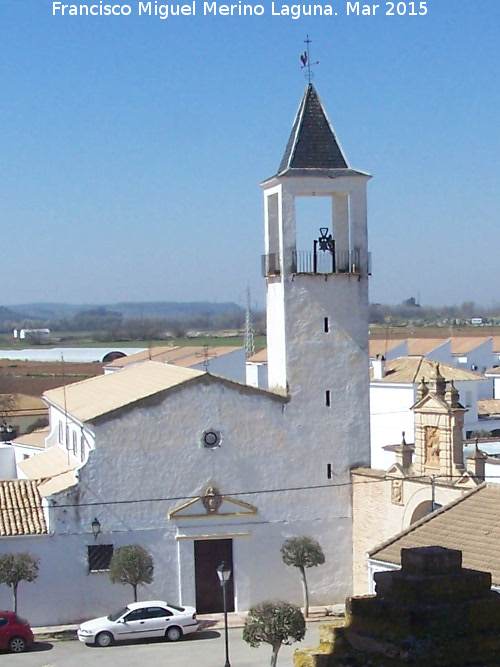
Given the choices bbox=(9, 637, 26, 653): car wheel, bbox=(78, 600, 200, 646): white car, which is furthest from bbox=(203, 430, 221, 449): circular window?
bbox=(9, 637, 26, 653): car wheel

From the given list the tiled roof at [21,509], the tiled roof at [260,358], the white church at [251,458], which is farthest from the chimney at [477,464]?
the tiled roof at [260,358]

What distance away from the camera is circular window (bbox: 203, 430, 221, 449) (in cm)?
2719

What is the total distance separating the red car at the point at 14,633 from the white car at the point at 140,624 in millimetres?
1250

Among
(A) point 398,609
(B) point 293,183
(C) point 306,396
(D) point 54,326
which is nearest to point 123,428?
(C) point 306,396

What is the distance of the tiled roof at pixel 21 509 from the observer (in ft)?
84.5

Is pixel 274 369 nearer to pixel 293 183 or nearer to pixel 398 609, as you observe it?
pixel 293 183

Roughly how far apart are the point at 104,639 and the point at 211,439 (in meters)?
5.78

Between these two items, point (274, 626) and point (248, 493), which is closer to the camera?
point (274, 626)

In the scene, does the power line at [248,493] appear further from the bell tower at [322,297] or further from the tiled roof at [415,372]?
the tiled roof at [415,372]

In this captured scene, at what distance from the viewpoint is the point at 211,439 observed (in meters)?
27.2

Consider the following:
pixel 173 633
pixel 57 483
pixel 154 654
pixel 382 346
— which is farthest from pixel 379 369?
pixel 154 654

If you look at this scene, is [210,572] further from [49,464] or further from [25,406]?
[25,406]

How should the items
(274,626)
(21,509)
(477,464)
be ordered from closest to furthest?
(274,626), (477,464), (21,509)

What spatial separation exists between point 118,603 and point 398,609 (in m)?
20.9
